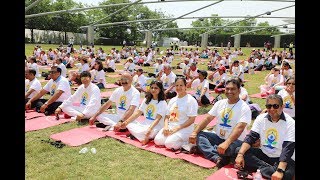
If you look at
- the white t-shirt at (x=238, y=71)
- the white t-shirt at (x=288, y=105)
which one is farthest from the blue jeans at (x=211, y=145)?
the white t-shirt at (x=238, y=71)

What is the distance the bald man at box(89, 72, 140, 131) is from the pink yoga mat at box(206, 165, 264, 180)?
2581mm

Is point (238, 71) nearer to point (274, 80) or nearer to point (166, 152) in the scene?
point (274, 80)

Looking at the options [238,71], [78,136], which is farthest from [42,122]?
[238,71]

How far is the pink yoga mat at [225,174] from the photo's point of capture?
4420mm

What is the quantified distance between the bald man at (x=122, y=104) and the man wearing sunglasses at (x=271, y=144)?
8.99 feet

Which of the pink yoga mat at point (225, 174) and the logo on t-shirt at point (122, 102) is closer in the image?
the pink yoga mat at point (225, 174)

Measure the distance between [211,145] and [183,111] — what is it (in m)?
0.85

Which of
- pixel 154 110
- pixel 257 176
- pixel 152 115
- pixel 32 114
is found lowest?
pixel 257 176

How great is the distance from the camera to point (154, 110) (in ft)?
20.3

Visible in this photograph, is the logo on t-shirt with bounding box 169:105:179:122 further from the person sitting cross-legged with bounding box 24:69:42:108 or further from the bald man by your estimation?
the person sitting cross-legged with bounding box 24:69:42:108

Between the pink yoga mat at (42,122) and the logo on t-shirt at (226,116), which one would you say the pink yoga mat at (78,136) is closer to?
the pink yoga mat at (42,122)

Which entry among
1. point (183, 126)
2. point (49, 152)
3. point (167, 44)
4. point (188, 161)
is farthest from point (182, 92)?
point (167, 44)
